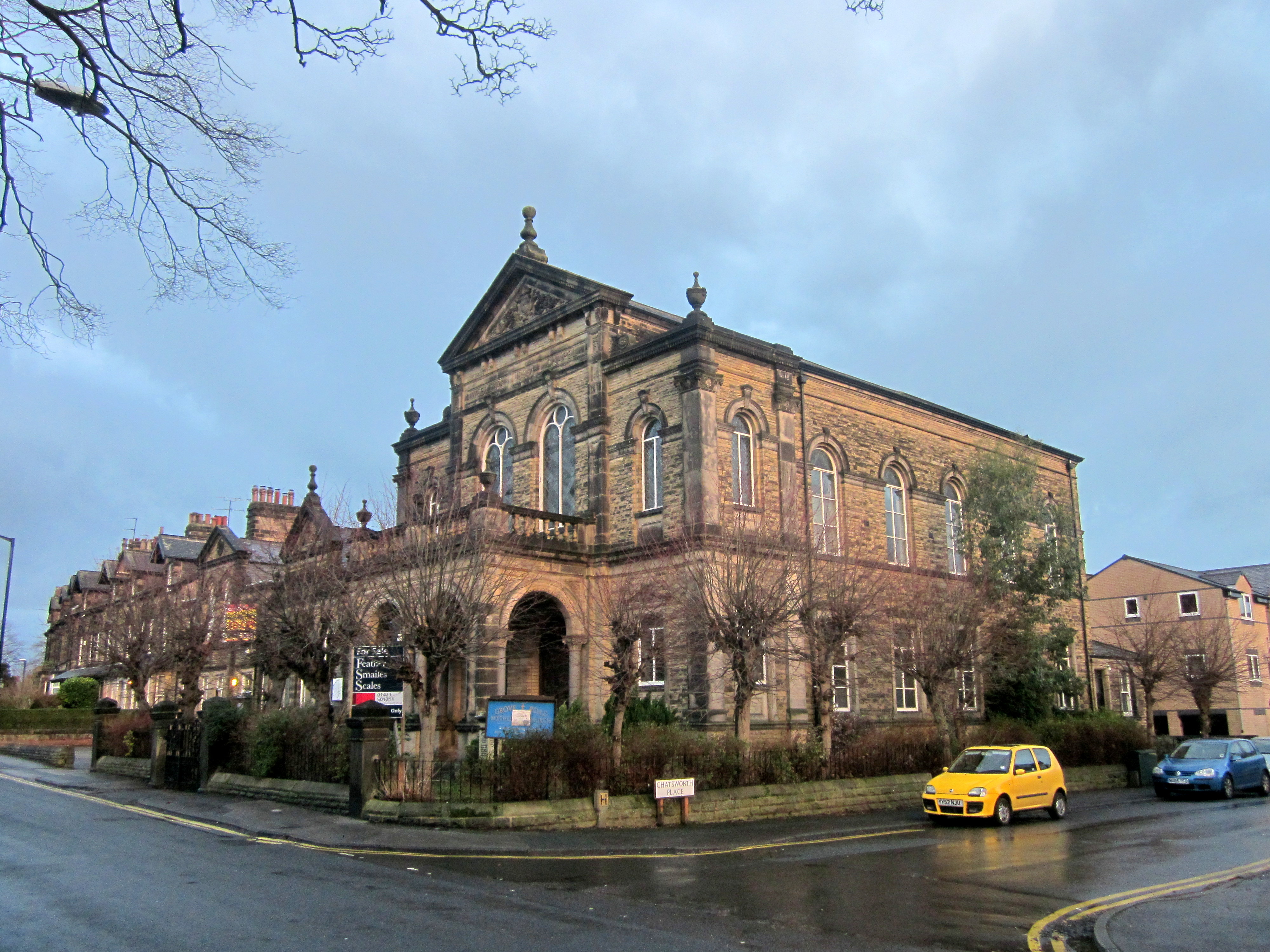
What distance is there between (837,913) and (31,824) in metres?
13.7

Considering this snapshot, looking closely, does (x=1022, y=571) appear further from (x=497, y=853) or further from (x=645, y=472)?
(x=497, y=853)

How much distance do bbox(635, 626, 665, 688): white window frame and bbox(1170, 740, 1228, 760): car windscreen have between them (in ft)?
44.2

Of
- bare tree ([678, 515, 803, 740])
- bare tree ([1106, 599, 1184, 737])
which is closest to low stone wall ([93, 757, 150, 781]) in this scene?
bare tree ([678, 515, 803, 740])

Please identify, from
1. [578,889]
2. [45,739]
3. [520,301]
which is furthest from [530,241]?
[45,739]

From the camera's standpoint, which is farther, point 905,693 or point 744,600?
point 905,693

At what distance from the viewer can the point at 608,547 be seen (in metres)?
25.8

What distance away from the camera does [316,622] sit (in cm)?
2162

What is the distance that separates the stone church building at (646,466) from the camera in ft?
79.2

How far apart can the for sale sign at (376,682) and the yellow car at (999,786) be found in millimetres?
11679

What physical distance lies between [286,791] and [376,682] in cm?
356

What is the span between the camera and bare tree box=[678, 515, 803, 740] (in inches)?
752

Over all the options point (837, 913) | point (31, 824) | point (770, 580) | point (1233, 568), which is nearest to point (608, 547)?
point (770, 580)

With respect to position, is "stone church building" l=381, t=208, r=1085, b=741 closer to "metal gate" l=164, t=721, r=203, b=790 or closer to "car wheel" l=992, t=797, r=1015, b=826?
"car wheel" l=992, t=797, r=1015, b=826

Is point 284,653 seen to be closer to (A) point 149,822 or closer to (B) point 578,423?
(A) point 149,822
